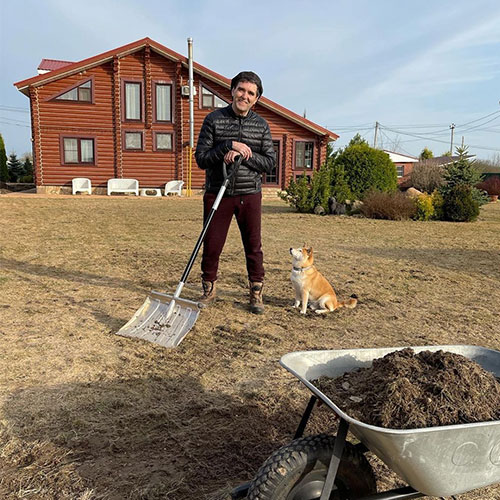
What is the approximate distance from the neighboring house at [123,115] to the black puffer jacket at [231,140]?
17.6 meters

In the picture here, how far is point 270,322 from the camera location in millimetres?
4094

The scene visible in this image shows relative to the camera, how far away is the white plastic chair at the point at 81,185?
66.4 ft

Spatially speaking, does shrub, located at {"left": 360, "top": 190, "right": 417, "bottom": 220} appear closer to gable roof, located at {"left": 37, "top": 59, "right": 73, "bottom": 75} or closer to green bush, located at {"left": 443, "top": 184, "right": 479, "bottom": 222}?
green bush, located at {"left": 443, "top": 184, "right": 479, "bottom": 222}

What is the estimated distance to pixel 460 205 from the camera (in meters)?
12.6

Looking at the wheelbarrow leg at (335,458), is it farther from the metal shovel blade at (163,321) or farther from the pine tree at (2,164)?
the pine tree at (2,164)

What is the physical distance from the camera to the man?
393 centimetres

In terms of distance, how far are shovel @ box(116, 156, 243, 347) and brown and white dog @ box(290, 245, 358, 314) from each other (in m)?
0.95

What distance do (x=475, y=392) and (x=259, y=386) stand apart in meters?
1.49

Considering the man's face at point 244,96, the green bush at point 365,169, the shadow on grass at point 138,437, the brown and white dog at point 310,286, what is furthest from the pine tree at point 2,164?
the shadow on grass at point 138,437

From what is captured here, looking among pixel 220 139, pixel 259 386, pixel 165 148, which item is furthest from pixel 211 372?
pixel 165 148

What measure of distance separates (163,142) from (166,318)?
62.4ft

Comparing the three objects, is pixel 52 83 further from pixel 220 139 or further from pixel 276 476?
pixel 276 476

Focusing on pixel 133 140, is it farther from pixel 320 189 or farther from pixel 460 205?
pixel 460 205

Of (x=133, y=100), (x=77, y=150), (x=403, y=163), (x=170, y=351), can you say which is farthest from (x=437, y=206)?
(x=403, y=163)
